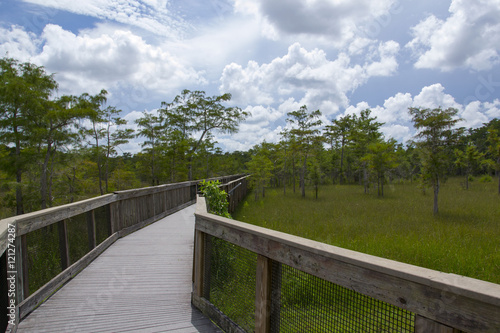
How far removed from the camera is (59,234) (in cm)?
423

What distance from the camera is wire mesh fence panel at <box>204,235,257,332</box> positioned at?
2846 millimetres

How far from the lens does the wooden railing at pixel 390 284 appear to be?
47.2 inches

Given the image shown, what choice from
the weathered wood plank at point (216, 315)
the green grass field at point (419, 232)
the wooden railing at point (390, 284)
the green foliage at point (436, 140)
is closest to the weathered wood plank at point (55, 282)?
the weathered wood plank at point (216, 315)

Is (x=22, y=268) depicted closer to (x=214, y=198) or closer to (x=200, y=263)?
(x=200, y=263)

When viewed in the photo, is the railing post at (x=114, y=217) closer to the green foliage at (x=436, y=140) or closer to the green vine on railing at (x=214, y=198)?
the green vine on railing at (x=214, y=198)

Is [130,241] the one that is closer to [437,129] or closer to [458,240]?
[458,240]

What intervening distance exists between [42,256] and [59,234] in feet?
1.14

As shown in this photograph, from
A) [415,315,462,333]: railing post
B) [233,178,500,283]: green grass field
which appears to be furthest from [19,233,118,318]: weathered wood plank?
Answer: [233,178,500,283]: green grass field

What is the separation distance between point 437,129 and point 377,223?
676 centimetres

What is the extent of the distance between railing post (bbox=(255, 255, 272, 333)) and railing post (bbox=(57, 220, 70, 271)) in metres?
3.25

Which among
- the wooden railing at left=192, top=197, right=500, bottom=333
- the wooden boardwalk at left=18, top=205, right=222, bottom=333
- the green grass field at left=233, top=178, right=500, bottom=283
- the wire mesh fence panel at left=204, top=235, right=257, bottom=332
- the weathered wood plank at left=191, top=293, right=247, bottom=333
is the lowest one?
the green grass field at left=233, top=178, right=500, bottom=283

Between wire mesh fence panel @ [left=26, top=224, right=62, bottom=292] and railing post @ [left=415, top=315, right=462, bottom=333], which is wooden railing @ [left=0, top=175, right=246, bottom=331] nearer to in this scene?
wire mesh fence panel @ [left=26, top=224, right=62, bottom=292]

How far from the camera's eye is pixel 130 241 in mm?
6594

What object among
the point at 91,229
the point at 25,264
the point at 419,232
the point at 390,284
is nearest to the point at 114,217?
the point at 91,229
